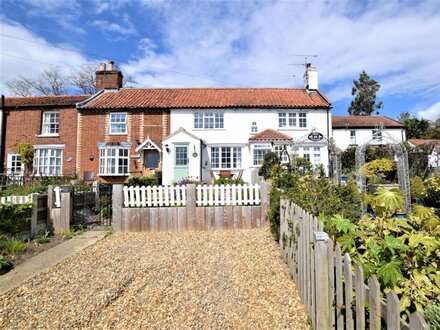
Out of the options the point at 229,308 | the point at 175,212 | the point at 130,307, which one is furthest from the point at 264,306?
the point at 175,212

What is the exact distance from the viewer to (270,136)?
719 inches

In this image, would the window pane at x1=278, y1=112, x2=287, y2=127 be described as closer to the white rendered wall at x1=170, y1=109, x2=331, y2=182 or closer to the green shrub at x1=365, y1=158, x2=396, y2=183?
the white rendered wall at x1=170, y1=109, x2=331, y2=182

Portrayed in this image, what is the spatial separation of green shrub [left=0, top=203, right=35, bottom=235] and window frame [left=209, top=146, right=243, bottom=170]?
13329 millimetres

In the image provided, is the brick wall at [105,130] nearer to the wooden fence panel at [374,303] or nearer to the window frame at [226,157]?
the window frame at [226,157]

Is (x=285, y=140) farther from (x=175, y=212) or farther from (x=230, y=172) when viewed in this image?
(x=175, y=212)

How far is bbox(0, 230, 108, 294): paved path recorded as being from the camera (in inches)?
165

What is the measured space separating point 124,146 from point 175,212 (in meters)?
13.2

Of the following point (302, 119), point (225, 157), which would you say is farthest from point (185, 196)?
point (302, 119)

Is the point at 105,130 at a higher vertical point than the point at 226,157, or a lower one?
higher

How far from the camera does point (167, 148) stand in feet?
56.9

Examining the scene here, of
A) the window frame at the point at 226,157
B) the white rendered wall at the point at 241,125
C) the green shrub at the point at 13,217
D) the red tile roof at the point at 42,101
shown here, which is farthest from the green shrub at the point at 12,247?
the red tile roof at the point at 42,101

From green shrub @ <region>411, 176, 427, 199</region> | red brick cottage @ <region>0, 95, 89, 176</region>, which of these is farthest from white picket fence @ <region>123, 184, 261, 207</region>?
red brick cottage @ <region>0, 95, 89, 176</region>

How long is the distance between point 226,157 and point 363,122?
22128 millimetres

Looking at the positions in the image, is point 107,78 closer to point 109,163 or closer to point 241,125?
point 109,163
